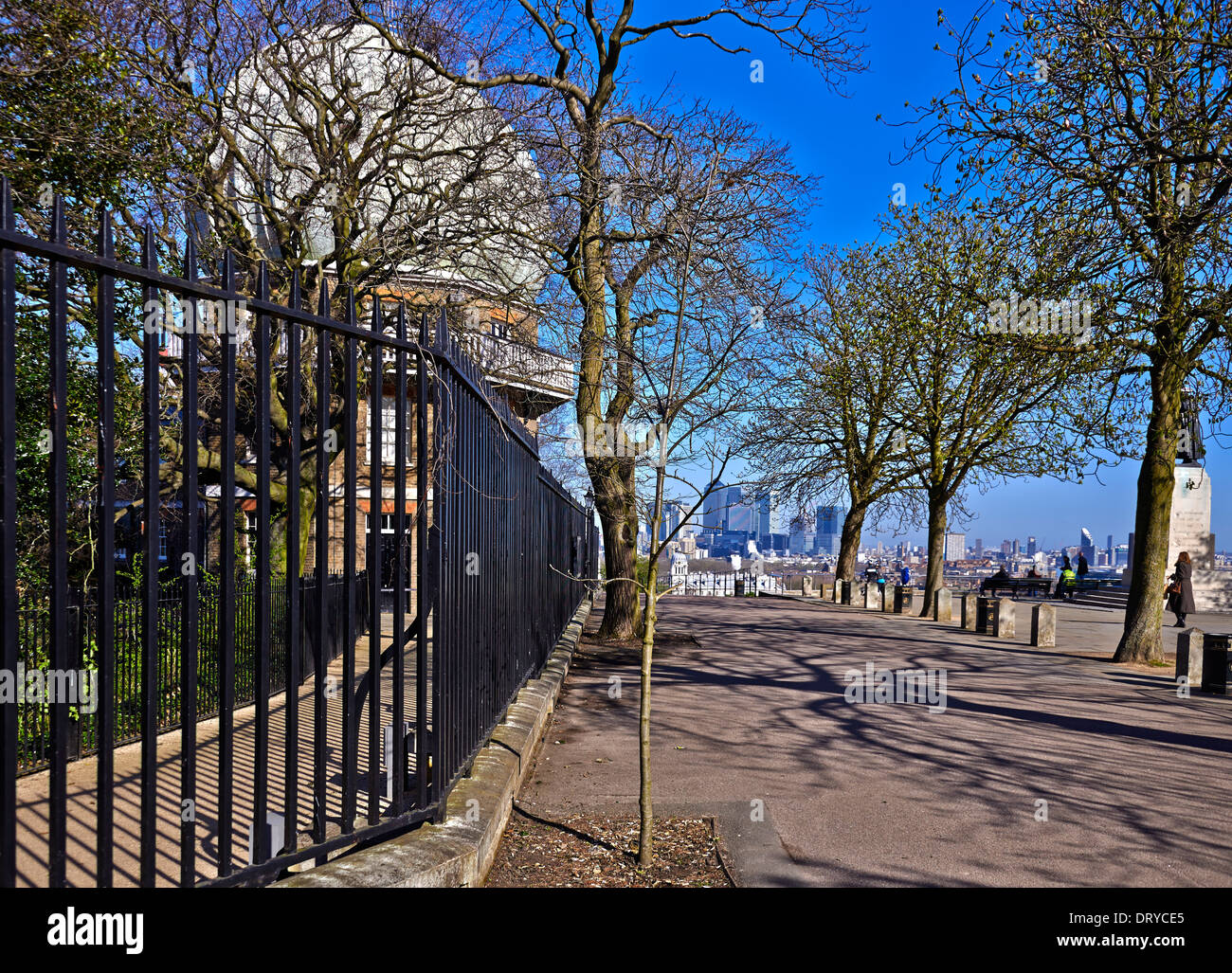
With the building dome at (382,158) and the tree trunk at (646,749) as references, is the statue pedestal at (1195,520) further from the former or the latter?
the tree trunk at (646,749)

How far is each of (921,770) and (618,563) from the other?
821 cm

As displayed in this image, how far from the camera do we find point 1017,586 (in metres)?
39.6

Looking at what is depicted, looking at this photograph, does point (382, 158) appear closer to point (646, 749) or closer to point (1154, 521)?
point (646, 749)

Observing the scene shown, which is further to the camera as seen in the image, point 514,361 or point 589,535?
point 589,535

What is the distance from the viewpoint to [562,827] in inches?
211

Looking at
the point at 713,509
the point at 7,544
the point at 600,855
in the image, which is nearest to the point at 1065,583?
the point at 713,509

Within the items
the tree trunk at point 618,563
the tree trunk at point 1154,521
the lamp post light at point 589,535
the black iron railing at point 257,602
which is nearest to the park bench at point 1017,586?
the lamp post light at point 589,535

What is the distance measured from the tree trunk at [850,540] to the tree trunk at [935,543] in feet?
15.6

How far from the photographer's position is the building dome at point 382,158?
12328mm

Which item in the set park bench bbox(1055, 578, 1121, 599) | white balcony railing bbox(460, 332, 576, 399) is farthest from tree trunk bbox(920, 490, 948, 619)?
white balcony railing bbox(460, 332, 576, 399)

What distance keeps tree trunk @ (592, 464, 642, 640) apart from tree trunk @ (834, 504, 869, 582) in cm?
1667

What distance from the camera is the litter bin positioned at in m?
11.1

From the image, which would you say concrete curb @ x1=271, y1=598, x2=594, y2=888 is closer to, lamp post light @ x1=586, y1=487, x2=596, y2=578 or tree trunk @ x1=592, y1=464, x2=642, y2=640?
tree trunk @ x1=592, y1=464, x2=642, y2=640
